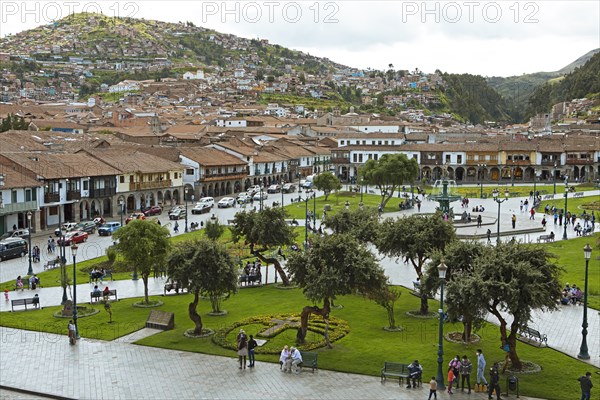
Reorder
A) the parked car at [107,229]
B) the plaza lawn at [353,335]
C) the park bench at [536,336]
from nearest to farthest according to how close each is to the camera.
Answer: the plaza lawn at [353,335] < the park bench at [536,336] < the parked car at [107,229]

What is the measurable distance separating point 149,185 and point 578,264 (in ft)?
124

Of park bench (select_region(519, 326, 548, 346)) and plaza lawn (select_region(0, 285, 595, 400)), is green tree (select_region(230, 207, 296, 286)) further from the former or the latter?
park bench (select_region(519, 326, 548, 346))

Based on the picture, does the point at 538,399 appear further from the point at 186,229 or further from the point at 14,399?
the point at 186,229

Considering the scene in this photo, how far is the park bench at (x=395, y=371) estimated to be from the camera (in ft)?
58.2

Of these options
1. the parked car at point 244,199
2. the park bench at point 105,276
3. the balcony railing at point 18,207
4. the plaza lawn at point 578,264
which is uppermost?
the balcony railing at point 18,207

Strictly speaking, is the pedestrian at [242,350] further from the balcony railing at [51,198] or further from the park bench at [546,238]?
the balcony railing at [51,198]

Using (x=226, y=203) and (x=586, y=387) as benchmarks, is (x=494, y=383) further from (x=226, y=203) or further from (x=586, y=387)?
(x=226, y=203)

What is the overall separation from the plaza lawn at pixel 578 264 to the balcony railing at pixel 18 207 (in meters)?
32.5

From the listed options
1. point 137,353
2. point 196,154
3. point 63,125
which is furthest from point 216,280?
point 63,125

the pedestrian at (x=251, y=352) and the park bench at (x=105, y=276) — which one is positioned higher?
the pedestrian at (x=251, y=352)

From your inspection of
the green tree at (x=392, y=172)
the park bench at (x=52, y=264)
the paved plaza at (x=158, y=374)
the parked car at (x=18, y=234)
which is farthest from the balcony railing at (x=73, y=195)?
the paved plaza at (x=158, y=374)

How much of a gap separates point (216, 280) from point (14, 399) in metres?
7.19

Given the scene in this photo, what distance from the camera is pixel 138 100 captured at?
170m

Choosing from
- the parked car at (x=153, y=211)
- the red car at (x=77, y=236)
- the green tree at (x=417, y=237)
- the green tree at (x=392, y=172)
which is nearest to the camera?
the green tree at (x=417, y=237)
